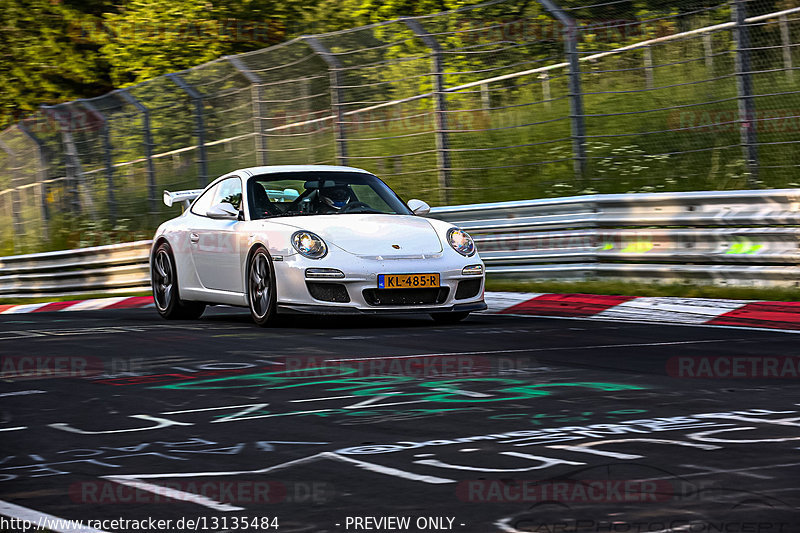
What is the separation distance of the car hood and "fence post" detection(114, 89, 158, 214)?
9.63m

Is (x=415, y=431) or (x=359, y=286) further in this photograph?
(x=359, y=286)

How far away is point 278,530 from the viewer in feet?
12.8

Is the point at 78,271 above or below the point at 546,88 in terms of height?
below

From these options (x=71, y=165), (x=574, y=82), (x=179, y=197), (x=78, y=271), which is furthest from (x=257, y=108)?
(x=71, y=165)

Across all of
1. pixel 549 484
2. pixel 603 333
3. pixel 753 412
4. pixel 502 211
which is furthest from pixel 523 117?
pixel 549 484

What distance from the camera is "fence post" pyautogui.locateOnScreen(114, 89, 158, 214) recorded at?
19.6 meters

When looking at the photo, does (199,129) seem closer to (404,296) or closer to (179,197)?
(179,197)

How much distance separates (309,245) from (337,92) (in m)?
6.70

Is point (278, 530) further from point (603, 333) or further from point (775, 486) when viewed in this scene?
point (603, 333)

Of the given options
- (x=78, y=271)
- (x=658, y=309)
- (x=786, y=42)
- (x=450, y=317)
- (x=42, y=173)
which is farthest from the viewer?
(x=42, y=173)

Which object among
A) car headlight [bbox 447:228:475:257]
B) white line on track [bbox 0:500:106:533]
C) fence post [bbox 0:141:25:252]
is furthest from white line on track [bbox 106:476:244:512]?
fence post [bbox 0:141:25:252]

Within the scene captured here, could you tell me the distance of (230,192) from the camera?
37.9ft

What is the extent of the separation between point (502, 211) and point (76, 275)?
7.92 metres

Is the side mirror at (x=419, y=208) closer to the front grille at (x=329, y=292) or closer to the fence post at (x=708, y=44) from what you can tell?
the front grille at (x=329, y=292)
